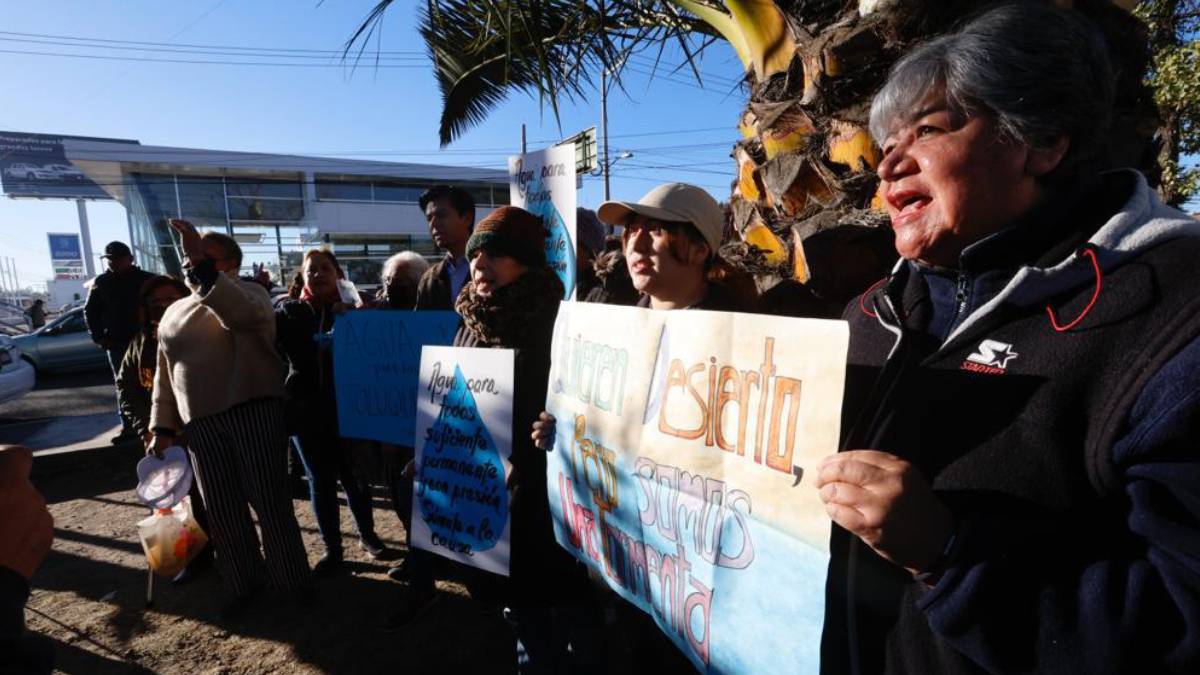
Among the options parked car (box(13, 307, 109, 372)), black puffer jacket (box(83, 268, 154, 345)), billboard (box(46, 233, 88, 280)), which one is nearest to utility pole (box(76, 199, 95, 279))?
billboard (box(46, 233, 88, 280))

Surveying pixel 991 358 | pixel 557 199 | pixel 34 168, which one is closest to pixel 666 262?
pixel 991 358

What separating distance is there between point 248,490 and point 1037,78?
3645mm

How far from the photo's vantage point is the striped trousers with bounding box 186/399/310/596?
302cm

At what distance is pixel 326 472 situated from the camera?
3.48 meters

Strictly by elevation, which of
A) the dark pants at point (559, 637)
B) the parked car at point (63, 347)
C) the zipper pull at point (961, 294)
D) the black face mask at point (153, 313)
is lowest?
the parked car at point (63, 347)

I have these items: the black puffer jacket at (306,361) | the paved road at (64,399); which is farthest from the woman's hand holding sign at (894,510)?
the paved road at (64,399)

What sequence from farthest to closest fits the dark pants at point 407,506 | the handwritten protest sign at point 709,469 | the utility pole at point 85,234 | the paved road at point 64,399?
the utility pole at point 85,234 → the paved road at point 64,399 → the dark pants at point 407,506 → the handwritten protest sign at point 709,469

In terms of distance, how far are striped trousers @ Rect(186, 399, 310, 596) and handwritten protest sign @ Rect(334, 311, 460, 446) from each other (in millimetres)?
456

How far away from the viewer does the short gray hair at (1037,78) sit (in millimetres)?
929

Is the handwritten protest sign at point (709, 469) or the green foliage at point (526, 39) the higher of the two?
the green foliage at point (526, 39)

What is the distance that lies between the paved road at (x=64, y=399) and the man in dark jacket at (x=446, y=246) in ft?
25.9

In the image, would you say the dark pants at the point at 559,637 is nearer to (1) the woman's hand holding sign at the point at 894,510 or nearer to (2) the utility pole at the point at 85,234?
(1) the woman's hand holding sign at the point at 894,510

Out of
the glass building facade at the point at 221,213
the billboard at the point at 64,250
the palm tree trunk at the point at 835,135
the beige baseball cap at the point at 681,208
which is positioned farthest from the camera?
the billboard at the point at 64,250

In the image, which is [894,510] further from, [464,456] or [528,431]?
[464,456]
